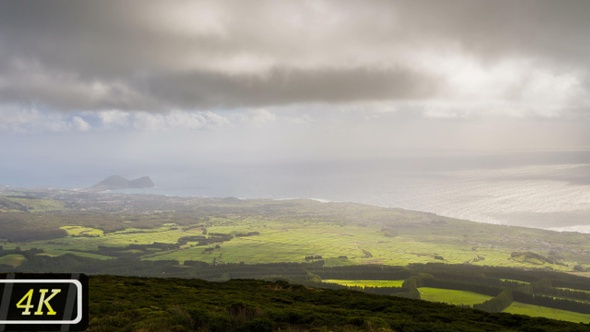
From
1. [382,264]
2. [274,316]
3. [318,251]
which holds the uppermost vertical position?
[274,316]

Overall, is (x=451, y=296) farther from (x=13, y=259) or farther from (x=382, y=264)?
(x=13, y=259)

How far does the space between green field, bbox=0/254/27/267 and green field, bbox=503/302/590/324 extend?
192 meters

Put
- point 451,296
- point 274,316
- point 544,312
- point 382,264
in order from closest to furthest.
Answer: point 274,316 < point 544,312 < point 451,296 < point 382,264

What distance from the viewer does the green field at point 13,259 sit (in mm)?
145075

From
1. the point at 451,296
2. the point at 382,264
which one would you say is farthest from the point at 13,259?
the point at 451,296

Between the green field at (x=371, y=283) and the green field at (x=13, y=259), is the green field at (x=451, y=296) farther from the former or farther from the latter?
the green field at (x=13, y=259)

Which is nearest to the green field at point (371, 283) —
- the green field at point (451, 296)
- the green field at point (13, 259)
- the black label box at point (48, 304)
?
the green field at point (451, 296)

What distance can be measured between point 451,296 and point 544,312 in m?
21.4

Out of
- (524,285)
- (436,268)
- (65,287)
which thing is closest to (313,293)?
(65,287)

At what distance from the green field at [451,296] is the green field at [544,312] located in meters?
7.41

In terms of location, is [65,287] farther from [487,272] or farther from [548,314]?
[487,272]

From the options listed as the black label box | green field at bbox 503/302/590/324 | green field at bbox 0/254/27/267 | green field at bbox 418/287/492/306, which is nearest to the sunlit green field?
green field at bbox 0/254/27/267

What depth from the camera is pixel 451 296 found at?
305ft

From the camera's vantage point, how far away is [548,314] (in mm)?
79125
